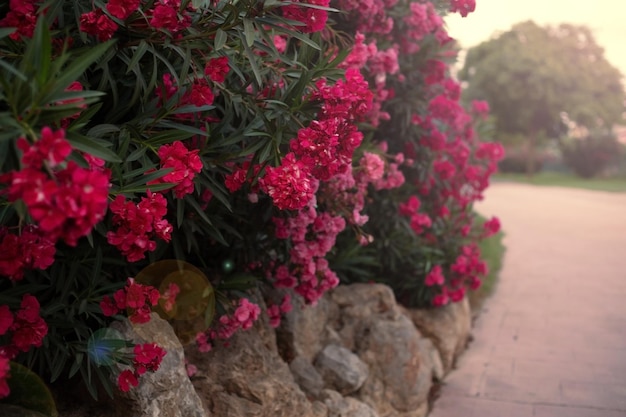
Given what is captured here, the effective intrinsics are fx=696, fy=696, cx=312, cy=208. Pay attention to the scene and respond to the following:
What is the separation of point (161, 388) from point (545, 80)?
106 ft

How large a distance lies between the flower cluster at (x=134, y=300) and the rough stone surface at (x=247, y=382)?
2.95 feet

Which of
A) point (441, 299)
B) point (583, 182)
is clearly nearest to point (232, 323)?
point (441, 299)

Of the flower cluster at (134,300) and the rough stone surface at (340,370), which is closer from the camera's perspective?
the flower cluster at (134,300)

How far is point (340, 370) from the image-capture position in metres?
4.46

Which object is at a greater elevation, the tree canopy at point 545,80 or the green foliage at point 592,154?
the tree canopy at point 545,80

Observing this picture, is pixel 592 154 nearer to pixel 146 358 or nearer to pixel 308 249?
pixel 308 249

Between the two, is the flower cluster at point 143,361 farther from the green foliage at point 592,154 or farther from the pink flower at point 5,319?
the green foliage at point 592,154

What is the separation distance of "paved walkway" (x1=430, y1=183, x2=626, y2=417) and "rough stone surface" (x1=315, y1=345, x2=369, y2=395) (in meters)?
0.77

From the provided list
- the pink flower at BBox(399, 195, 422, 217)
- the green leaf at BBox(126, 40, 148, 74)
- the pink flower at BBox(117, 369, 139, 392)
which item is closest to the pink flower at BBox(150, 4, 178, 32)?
the green leaf at BBox(126, 40, 148, 74)

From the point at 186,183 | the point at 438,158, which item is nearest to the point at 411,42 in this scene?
the point at 438,158

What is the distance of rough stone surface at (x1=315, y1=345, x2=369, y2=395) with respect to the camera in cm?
443

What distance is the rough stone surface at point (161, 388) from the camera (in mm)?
2988

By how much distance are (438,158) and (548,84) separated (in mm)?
28797

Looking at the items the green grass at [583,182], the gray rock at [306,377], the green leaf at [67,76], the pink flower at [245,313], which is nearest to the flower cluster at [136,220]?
the green leaf at [67,76]
